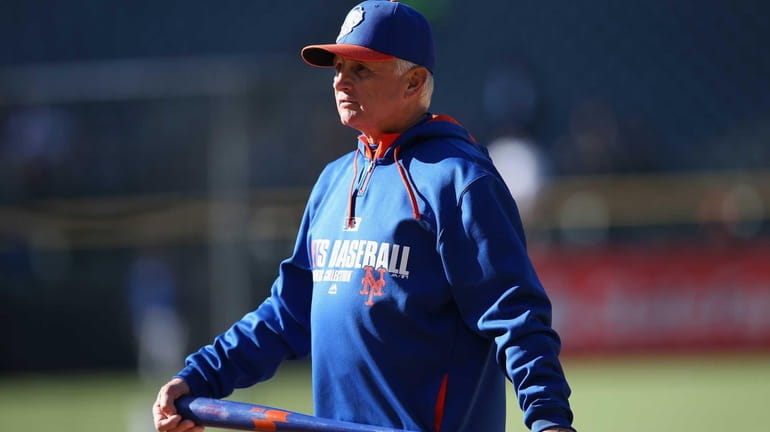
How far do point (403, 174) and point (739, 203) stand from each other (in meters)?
11.4

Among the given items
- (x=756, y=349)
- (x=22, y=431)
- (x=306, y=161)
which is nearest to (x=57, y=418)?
(x=22, y=431)

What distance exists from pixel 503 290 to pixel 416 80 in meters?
0.81

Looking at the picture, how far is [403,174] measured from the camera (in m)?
3.62

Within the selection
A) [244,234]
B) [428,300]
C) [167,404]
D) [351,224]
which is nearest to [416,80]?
[351,224]

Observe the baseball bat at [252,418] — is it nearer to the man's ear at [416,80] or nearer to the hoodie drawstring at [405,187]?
the hoodie drawstring at [405,187]

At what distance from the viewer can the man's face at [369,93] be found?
374 centimetres

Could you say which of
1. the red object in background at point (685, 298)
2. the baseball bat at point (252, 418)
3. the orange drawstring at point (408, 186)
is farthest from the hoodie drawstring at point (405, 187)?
the red object in background at point (685, 298)

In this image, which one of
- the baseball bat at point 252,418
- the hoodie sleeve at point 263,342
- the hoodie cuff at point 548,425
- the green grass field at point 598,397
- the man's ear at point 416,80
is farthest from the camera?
the green grass field at point 598,397

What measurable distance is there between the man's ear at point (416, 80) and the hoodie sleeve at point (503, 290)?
0.48m

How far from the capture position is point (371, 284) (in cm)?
357

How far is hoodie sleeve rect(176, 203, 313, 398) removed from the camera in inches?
154

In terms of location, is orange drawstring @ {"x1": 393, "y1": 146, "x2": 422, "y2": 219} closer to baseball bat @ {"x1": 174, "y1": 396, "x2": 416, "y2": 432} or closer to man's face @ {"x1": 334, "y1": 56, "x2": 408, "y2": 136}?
man's face @ {"x1": 334, "y1": 56, "x2": 408, "y2": 136}

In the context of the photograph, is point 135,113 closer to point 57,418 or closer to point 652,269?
point 57,418

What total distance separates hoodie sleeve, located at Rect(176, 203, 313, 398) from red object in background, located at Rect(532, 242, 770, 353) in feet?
33.2
